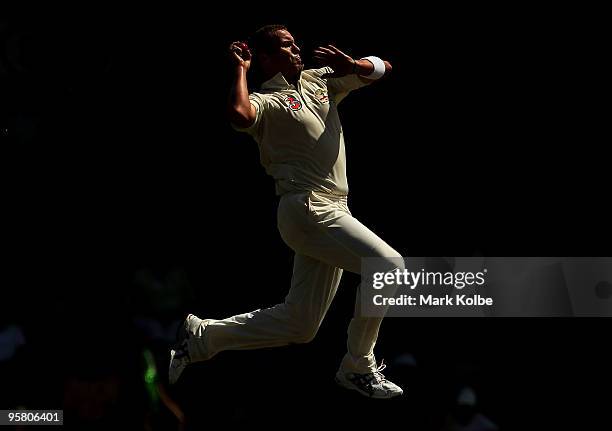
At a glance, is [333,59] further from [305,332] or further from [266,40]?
[305,332]

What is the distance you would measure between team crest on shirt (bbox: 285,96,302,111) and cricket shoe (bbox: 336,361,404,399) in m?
1.50

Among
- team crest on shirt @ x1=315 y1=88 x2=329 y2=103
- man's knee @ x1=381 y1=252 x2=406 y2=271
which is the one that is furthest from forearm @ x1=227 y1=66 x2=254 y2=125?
man's knee @ x1=381 y1=252 x2=406 y2=271

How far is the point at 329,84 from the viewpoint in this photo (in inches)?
312

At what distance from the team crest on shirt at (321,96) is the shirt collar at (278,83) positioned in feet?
0.46

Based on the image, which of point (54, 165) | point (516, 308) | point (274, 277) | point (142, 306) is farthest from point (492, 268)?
point (54, 165)

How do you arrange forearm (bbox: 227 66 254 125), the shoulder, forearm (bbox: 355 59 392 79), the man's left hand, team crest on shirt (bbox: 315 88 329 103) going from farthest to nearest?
the shoulder, team crest on shirt (bbox: 315 88 329 103), forearm (bbox: 355 59 392 79), the man's left hand, forearm (bbox: 227 66 254 125)

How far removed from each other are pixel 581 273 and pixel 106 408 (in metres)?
3.43

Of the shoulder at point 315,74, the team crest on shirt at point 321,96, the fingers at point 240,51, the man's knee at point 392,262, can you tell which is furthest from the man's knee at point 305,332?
the fingers at point 240,51

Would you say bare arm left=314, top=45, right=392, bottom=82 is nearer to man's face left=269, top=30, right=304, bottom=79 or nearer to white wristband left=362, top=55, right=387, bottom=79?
white wristband left=362, top=55, right=387, bottom=79

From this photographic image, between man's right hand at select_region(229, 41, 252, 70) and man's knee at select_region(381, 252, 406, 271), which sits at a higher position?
man's right hand at select_region(229, 41, 252, 70)

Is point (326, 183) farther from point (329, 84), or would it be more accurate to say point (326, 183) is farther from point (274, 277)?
point (274, 277)

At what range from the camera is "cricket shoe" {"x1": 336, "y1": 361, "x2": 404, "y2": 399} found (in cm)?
784

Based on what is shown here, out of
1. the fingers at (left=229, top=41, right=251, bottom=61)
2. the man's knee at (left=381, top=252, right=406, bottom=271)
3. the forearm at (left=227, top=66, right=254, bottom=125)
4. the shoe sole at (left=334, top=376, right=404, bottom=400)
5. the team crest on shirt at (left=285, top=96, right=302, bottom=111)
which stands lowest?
the shoe sole at (left=334, top=376, right=404, bottom=400)

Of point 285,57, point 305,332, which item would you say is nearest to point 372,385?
point 305,332
